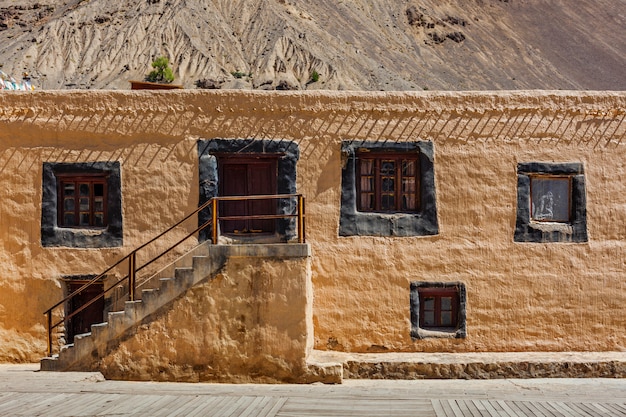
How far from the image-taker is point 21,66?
60344 millimetres

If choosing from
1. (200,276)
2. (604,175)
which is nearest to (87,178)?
(200,276)

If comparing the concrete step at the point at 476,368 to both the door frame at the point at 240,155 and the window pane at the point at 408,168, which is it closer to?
the door frame at the point at 240,155

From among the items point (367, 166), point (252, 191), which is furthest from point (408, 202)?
point (252, 191)

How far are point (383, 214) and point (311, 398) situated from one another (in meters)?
4.17

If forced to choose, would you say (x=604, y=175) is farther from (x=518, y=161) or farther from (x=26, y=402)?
(x=26, y=402)

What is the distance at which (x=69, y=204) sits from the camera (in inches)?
521

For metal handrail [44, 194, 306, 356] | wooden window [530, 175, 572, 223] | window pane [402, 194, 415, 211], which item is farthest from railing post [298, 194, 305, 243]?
wooden window [530, 175, 572, 223]

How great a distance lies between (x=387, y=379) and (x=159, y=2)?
61.7 m

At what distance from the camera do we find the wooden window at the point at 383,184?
13117 mm

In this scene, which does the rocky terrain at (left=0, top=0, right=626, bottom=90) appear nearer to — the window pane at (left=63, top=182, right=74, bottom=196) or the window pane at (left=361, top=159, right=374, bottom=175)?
the window pane at (left=63, top=182, right=74, bottom=196)

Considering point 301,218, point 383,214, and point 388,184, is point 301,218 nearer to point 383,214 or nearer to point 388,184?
point 383,214

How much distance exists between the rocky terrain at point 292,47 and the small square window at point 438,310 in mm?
45905

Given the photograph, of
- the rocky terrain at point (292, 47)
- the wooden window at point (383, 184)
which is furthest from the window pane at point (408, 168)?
the rocky terrain at point (292, 47)

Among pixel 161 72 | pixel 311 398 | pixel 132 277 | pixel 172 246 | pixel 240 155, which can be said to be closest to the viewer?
pixel 311 398
